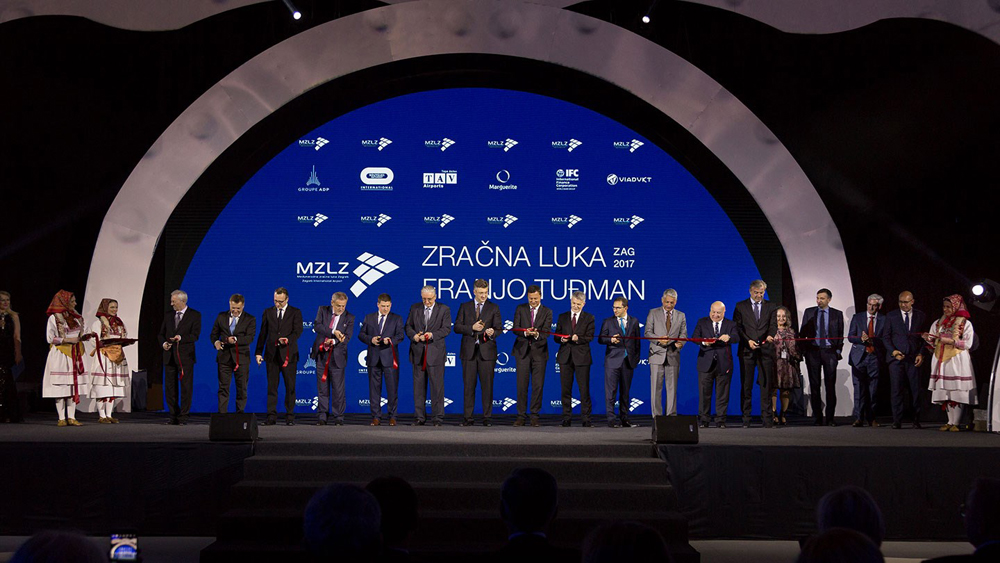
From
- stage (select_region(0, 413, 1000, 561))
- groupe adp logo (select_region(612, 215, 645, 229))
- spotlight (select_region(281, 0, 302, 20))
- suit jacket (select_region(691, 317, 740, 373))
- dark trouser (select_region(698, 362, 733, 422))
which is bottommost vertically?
stage (select_region(0, 413, 1000, 561))

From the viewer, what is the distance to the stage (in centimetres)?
653

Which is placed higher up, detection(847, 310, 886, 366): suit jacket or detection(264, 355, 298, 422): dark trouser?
detection(847, 310, 886, 366): suit jacket

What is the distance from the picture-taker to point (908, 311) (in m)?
9.84

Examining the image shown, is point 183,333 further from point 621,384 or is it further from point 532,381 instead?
point 621,384

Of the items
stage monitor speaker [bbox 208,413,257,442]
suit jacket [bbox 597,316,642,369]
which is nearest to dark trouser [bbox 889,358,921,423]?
suit jacket [bbox 597,316,642,369]

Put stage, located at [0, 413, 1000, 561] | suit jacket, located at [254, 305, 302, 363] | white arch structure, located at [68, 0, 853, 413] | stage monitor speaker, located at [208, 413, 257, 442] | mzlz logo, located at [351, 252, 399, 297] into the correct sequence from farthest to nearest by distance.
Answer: mzlz logo, located at [351, 252, 399, 297], white arch structure, located at [68, 0, 853, 413], suit jacket, located at [254, 305, 302, 363], stage monitor speaker, located at [208, 413, 257, 442], stage, located at [0, 413, 1000, 561]

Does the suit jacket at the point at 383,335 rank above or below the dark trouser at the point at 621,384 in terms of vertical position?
above

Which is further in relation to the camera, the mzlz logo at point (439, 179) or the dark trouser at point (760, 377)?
the mzlz logo at point (439, 179)

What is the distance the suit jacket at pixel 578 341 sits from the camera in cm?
955

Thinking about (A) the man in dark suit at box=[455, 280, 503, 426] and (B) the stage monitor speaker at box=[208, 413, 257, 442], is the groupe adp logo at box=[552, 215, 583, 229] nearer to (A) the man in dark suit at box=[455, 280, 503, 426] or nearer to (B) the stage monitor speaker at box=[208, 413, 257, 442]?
(A) the man in dark suit at box=[455, 280, 503, 426]

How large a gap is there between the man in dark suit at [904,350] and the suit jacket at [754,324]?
1342mm

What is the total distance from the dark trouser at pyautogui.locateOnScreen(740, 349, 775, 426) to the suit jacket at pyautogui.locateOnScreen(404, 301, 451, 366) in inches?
133

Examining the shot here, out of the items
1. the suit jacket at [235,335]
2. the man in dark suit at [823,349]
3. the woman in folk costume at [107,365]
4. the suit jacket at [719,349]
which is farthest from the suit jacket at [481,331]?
the woman in folk costume at [107,365]

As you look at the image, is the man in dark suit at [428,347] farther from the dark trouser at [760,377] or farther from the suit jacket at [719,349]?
the dark trouser at [760,377]
